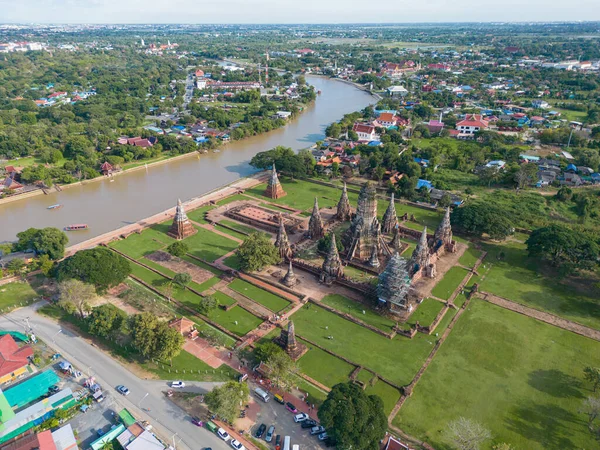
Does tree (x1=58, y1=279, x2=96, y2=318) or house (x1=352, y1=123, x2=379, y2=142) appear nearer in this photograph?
tree (x1=58, y1=279, x2=96, y2=318)

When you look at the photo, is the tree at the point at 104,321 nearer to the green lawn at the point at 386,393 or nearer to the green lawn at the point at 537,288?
the green lawn at the point at 386,393

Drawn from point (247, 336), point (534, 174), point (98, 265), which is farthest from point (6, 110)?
point (534, 174)

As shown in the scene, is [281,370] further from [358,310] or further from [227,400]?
[358,310]

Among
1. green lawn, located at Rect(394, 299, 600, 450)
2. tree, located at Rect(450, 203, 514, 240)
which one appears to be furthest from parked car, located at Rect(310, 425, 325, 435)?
tree, located at Rect(450, 203, 514, 240)

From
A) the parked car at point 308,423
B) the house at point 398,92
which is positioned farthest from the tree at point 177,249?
the house at point 398,92

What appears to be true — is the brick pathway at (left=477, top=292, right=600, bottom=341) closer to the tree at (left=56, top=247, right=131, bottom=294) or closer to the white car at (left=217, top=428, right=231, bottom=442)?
the white car at (left=217, top=428, right=231, bottom=442)

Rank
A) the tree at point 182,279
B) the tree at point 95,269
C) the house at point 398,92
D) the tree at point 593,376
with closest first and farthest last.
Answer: the tree at point 593,376 → the tree at point 95,269 → the tree at point 182,279 → the house at point 398,92
